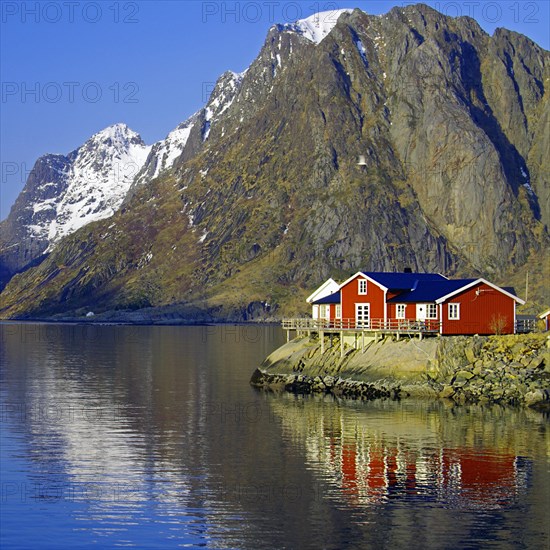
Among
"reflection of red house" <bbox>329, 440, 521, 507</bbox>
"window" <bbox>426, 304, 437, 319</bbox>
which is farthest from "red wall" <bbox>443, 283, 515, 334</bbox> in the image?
"reflection of red house" <bbox>329, 440, 521, 507</bbox>

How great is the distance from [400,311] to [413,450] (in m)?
35.7

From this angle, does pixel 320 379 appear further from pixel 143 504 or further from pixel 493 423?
pixel 143 504

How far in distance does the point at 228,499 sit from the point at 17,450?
1937 cm

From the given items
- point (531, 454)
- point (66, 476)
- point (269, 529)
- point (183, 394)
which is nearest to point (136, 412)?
point (183, 394)

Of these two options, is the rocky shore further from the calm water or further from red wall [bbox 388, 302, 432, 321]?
the calm water

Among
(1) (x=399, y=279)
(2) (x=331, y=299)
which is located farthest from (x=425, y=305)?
(2) (x=331, y=299)

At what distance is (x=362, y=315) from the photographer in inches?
4097

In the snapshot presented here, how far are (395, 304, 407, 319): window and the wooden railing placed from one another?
0.52 m

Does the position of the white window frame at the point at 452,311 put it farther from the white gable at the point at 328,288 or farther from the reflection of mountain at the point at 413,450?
the white gable at the point at 328,288

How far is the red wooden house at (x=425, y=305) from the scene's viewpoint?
3846 inches

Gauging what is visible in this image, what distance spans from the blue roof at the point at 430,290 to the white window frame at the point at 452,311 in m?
1.14

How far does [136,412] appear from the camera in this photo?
86.8 metres

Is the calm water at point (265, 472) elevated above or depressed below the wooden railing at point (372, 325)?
below

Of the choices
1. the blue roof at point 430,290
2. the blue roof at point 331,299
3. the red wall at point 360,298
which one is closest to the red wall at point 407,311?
the blue roof at point 430,290
